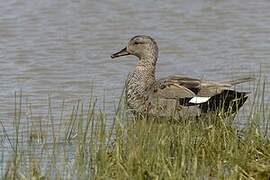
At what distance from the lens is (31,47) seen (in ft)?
37.0

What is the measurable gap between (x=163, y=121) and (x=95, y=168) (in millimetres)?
1032

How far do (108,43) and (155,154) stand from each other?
5.81m

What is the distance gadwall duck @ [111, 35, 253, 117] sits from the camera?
8.05 m

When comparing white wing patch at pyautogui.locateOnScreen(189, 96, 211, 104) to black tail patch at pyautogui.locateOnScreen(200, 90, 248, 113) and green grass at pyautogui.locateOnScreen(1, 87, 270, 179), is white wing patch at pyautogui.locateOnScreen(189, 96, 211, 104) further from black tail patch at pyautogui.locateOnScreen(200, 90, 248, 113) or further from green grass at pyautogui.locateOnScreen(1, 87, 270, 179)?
green grass at pyautogui.locateOnScreen(1, 87, 270, 179)

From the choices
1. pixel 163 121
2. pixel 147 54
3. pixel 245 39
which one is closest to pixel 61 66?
→ pixel 147 54

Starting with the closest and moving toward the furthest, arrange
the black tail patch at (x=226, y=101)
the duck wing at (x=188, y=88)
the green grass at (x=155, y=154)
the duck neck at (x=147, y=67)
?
the green grass at (x=155, y=154), the black tail patch at (x=226, y=101), the duck wing at (x=188, y=88), the duck neck at (x=147, y=67)

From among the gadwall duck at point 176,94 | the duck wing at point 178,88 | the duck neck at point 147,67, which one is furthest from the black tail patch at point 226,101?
the duck neck at point 147,67

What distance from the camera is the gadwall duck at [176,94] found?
8.05m

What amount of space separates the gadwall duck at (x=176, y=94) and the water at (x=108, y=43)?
28 cm

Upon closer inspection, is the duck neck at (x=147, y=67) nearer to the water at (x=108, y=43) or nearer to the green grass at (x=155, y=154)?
the water at (x=108, y=43)

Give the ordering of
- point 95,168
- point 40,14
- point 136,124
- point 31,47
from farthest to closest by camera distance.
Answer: point 40,14
point 31,47
point 136,124
point 95,168

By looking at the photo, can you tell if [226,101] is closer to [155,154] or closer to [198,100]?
[198,100]

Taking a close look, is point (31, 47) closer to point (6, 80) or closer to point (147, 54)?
point (6, 80)

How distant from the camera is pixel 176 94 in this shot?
849 centimetres
